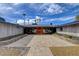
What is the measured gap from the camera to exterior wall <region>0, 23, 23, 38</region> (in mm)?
4695

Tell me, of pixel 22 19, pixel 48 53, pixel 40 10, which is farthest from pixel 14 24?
pixel 48 53

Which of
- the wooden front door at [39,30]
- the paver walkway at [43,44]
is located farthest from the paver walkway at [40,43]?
the wooden front door at [39,30]

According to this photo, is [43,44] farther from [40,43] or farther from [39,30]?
[39,30]

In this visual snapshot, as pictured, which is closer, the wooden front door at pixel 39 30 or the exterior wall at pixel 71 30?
the exterior wall at pixel 71 30

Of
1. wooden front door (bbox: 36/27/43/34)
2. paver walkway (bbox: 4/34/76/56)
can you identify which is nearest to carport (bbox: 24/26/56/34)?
wooden front door (bbox: 36/27/43/34)

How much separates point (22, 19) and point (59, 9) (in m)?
0.80

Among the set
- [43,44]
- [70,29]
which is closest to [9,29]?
[43,44]

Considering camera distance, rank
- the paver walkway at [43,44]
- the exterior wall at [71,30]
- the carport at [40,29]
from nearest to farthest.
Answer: the paver walkway at [43,44] → the exterior wall at [71,30] → the carport at [40,29]

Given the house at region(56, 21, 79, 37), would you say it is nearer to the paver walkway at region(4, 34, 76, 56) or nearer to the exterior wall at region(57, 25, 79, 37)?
the exterior wall at region(57, 25, 79, 37)

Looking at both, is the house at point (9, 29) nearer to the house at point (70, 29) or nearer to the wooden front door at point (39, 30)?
the wooden front door at point (39, 30)

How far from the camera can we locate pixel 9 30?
480cm

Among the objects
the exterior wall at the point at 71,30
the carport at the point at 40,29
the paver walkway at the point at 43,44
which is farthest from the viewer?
the carport at the point at 40,29

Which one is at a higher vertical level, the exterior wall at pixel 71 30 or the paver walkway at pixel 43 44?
the exterior wall at pixel 71 30

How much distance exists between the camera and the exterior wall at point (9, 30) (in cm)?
470
